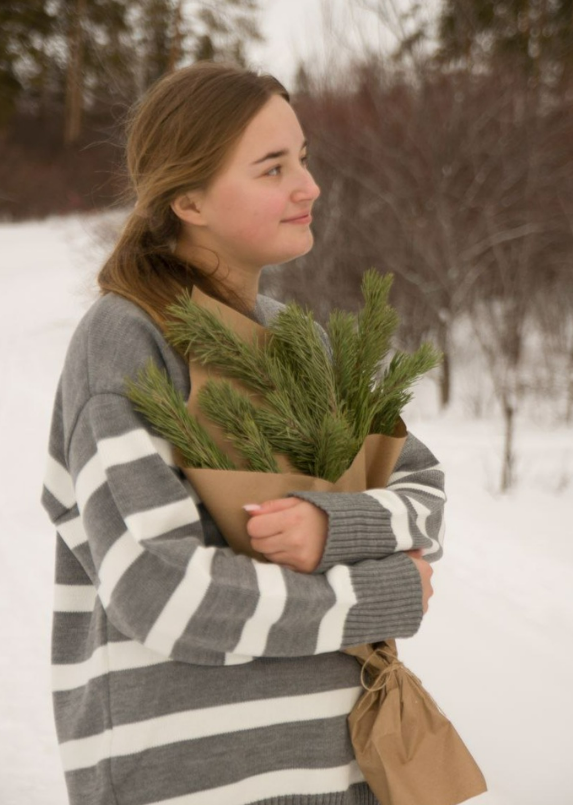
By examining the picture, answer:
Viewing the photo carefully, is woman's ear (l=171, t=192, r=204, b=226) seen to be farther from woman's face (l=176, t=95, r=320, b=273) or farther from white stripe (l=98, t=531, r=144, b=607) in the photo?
white stripe (l=98, t=531, r=144, b=607)

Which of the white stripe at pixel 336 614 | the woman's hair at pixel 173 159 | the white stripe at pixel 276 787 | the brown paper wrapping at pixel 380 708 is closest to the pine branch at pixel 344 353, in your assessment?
the brown paper wrapping at pixel 380 708

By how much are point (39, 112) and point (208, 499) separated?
85.1 ft

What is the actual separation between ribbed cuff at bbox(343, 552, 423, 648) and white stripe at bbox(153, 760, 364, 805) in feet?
0.85

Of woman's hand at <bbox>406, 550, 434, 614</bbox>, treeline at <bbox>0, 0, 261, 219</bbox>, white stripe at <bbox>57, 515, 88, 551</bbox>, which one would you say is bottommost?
woman's hand at <bbox>406, 550, 434, 614</bbox>

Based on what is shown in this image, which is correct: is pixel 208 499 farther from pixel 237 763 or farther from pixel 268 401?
pixel 237 763

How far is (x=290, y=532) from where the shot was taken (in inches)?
50.2

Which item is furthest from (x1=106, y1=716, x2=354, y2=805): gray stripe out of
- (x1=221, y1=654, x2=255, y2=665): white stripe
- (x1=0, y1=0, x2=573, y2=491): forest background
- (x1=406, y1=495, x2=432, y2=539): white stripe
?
(x1=0, y1=0, x2=573, y2=491): forest background

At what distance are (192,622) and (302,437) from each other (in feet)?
1.21

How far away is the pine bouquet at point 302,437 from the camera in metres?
1.31

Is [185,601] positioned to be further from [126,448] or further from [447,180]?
[447,180]

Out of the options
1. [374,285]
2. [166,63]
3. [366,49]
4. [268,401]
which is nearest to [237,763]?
[268,401]

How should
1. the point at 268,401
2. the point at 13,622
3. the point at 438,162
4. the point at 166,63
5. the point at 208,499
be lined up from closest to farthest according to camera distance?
1. the point at 208,499
2. the point at 268,401
3. the point at 13,622
4. the point at 438,162
5. the point at 166,63

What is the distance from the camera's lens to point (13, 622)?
3.58 m

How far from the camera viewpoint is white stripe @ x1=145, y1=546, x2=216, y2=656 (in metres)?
1.22
